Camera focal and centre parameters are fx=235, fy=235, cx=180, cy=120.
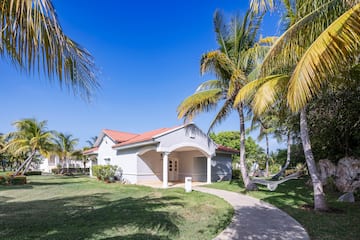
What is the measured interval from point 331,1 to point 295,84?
2644 millimetres

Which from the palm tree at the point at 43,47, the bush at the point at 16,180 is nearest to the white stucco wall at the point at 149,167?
the bush at the point at 16,180

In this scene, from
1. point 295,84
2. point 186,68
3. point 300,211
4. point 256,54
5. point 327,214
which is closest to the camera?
point 295,84

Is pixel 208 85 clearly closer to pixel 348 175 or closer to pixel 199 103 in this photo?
pixel 199 103

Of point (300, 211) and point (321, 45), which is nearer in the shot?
point (321, 45)

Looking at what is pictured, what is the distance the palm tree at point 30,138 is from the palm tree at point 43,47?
2100cm

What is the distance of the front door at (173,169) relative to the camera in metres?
21.7

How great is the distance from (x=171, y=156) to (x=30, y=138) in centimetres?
1308

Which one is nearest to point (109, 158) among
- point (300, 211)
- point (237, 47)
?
point (237, 47)

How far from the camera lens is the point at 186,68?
61.1ft

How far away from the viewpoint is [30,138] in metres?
21.6

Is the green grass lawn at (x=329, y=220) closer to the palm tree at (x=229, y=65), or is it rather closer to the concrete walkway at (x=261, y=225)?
the concrete walkway at (x=261, y=225)

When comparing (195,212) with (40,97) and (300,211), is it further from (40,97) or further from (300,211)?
(40,97)

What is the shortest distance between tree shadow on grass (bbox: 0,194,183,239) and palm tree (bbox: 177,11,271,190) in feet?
21.2

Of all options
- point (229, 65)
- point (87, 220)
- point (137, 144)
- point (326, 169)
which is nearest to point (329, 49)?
point (87, 220)
